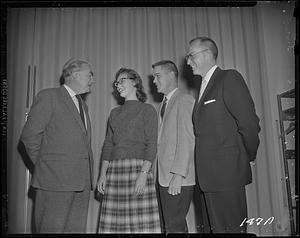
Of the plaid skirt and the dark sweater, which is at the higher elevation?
the dark sweater

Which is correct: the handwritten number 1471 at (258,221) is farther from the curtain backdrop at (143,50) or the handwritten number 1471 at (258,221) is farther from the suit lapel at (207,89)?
the suit lapel at (207,89)

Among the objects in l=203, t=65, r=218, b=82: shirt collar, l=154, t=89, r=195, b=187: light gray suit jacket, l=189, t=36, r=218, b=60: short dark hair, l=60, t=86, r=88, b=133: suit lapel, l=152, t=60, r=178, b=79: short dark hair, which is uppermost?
l=189, t=36, r=218, b=60: short dark hair

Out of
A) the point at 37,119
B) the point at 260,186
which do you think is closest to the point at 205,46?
the point at 260,186

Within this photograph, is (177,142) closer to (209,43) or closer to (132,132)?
(132,132)

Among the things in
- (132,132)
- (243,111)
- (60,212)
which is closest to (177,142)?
(132,132)

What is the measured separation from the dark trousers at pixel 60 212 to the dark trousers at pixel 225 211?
1.92ft

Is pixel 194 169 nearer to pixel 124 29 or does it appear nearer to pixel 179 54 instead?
pixel 179 54

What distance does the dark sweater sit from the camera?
1782mm

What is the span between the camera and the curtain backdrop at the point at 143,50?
72.3 inches

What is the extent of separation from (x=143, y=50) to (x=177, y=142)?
51cm

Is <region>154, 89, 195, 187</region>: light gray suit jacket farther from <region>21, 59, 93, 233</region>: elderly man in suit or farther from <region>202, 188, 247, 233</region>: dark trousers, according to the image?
<region>21, 59, 93, 233</region>: elderly man in suit

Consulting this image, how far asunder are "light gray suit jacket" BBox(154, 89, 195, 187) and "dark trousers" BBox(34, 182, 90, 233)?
0.40m

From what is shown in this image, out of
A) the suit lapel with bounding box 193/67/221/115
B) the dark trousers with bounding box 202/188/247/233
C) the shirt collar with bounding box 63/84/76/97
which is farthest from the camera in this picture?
the shirt collar with bounding box 63/84/76/97

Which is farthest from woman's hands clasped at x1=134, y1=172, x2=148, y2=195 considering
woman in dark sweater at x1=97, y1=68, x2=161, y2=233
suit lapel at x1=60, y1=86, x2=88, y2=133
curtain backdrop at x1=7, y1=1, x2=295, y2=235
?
suit lapel at x1=60, y1=86, x2=88, y2=133
